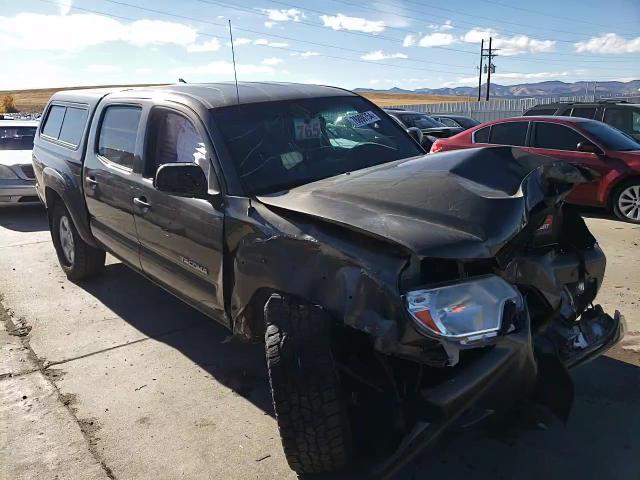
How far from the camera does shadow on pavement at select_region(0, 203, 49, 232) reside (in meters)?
8.36

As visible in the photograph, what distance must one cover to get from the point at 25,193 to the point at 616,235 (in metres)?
8.52

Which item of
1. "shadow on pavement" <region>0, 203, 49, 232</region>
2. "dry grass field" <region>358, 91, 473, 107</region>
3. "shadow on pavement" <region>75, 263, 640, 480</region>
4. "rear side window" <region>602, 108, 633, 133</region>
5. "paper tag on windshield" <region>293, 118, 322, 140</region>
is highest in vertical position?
"paper tag on windshield" <region>293, 118, 322, 140</region>

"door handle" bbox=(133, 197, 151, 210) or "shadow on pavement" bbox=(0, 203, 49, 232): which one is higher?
"door handle" bbox=(133, 197, 151, 210)

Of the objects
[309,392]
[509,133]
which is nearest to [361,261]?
[309,392]

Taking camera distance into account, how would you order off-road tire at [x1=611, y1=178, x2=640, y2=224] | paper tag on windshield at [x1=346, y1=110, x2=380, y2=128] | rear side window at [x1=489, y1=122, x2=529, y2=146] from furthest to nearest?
rear side window at [x1=489, y1=122, x2=529, y2=146]
off-road tire at [x1=611, y1=178, x2=640, y2=224]
paper tag on windshield at [x1=346, y1=110, x2=380, y2=128]

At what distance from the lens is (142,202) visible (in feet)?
12.2

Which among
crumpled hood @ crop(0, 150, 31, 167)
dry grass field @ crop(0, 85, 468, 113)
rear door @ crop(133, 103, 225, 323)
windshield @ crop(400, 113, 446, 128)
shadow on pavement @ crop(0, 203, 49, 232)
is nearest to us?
rear door @ crop(133, 103, 225, 323)

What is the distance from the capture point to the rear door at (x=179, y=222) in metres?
3.12

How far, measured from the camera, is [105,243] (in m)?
4.56

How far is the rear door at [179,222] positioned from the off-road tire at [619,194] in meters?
6.46

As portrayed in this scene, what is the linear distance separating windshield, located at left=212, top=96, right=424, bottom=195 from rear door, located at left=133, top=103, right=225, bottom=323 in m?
0.20

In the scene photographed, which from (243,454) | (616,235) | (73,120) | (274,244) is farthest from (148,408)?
(616,235)

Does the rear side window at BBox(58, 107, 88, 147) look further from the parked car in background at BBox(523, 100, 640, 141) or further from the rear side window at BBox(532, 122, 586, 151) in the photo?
the parked car in background at BBox(523, 100, 640, 141)

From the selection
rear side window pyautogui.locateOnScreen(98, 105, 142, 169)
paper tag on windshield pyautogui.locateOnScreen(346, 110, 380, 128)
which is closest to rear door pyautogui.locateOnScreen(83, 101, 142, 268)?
rear side window pyautogui.locateOnScreen(98, 105, 142, 169)
